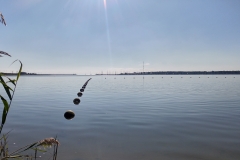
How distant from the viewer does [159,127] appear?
1308 cm

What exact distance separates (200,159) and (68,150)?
560cm

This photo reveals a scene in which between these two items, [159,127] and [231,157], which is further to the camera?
[159,127]

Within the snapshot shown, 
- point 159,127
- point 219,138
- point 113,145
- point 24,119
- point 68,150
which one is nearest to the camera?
point 68,150

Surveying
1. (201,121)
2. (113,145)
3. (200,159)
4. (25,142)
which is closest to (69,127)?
(25,142)

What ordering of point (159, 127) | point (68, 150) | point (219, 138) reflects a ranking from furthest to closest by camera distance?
point (159, 127), point (219, 138), point (68, 150)

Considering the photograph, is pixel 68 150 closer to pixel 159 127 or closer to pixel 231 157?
pixel 159 127

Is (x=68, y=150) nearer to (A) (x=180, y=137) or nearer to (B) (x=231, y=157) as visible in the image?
(A) (x=180, y=137)

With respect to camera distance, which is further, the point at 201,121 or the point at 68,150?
the point at 201,121

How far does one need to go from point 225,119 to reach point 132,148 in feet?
30.3

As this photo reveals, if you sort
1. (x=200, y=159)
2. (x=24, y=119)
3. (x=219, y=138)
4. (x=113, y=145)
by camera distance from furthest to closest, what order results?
1. (x=24, y=119)
2. (x=219, y=138)
3. (x=113, y=145)
4. (x=200, y=159)

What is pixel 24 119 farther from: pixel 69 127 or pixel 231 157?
pixel 231 157

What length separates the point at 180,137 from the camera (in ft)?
36.6

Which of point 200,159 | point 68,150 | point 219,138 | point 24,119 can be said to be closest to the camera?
point 200,159

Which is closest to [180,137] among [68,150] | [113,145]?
[113,145]
